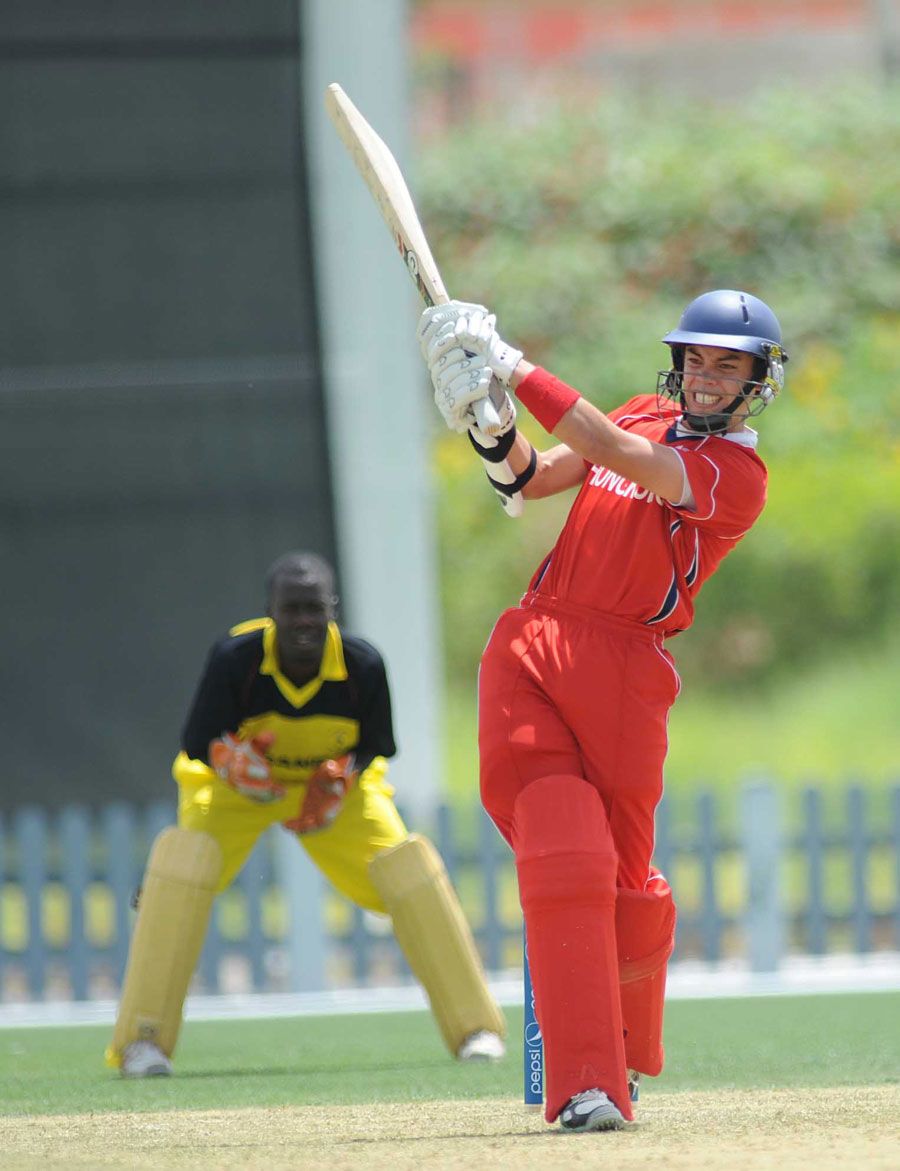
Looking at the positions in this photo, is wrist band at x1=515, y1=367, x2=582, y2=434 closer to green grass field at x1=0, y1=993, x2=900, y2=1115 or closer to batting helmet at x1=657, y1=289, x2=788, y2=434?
batting helmet at x1=657, y1=289, x2=788, y2=434

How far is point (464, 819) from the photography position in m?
10.6

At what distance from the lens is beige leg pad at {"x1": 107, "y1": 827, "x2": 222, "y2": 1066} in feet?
20.1

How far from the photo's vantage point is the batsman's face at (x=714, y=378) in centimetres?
467

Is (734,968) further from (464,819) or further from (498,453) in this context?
(498,453)

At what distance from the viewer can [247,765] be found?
6.34 meters

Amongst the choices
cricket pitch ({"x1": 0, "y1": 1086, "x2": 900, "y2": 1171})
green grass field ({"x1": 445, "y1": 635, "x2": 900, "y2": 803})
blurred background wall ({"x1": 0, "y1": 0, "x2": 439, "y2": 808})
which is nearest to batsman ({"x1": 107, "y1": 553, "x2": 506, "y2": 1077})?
cricket pitch ({"x1": 0, "y1": 1086, "x2": 900, "y2": 1171})

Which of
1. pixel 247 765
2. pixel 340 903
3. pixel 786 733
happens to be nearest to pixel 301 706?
pixel 247 765

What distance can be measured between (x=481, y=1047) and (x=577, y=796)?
1872 millimetres

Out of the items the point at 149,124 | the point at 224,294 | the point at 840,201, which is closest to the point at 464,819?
the point at 224,294

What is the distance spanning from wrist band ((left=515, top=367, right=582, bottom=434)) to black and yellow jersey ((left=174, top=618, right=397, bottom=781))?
2133 millimetres

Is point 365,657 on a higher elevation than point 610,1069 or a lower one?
higher

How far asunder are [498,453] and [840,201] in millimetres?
15836

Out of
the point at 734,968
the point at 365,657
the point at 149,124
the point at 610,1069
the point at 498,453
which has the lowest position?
the point at 734,968

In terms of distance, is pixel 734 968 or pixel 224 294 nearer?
pixel 734 968
